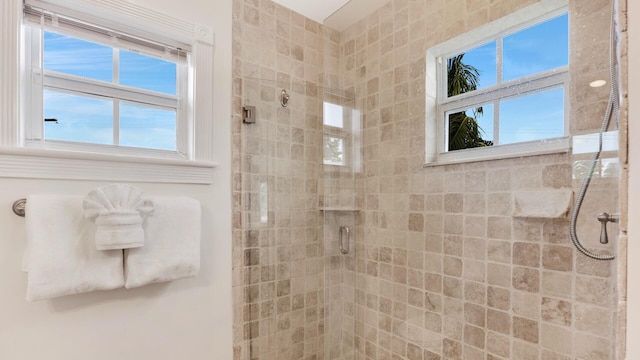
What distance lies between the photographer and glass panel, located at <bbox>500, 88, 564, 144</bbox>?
1.23 m

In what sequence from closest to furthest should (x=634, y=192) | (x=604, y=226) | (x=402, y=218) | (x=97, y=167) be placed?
(x=634, y=192) → (x=604, y=226) → (x=97, y=167) → (x=402, y=218)

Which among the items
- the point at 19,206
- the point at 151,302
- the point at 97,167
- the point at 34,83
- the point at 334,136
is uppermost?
the point at 34,83

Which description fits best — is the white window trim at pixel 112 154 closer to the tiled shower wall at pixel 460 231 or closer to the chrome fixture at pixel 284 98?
the chrome fixture at pixel 284 98

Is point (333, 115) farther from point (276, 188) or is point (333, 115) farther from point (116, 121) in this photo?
point (116, 121)

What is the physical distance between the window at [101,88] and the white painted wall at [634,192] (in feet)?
5.19

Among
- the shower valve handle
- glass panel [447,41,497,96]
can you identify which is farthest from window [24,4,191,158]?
the shower valve handle

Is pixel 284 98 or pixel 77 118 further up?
pixel 284 98

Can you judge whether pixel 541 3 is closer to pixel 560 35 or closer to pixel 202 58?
pixel 560 35

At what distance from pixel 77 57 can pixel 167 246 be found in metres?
0.89

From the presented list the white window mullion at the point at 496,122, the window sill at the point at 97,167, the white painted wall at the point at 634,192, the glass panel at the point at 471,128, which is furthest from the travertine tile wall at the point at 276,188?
the white painted wall at the point at 634,192

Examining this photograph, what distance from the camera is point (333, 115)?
6.58 ft

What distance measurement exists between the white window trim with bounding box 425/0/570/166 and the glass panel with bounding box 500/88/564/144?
0.02m

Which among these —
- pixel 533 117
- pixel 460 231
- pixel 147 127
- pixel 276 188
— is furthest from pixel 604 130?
pixel 147 127

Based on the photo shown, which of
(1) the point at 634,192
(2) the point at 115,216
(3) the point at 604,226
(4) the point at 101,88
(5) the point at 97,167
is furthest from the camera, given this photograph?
(4) the point at 101,88
